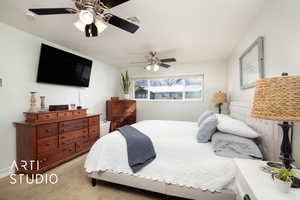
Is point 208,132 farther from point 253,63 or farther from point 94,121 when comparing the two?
point 94,121

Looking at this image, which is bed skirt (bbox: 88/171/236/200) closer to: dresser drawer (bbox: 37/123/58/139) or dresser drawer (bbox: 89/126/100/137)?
dresser drawer (bbox: 37/123/58/139)

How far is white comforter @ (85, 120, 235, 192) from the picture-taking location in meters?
1.41

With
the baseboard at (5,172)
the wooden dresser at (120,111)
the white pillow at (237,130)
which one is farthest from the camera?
the wooden dresser at (120,111)

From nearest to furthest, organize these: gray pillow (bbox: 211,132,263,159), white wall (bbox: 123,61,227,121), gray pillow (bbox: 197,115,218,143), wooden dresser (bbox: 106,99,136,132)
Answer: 1. gray pillow (bbox: 211,132,263,159)
2. gray pillow (bbox: 197,115,218,143)
3. white wall (bbox: 123,61,227,121)
4. wooden dresser (bbox: 106,99,136,132)

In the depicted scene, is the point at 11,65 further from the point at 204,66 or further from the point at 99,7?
the point at 204,66

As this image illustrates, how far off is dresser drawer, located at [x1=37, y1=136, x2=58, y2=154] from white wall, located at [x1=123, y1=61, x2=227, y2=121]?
2.76m

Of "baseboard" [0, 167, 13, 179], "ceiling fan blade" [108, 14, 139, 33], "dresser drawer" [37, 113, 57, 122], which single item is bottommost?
"baseboard" [0, 167, 13, 179]

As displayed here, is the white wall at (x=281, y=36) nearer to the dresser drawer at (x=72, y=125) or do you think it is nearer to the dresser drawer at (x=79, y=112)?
the dresser drawer at (x=72, y=125)

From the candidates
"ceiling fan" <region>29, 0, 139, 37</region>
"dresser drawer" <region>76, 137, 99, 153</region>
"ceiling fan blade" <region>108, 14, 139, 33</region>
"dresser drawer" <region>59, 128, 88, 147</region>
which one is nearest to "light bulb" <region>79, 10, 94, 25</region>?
"ceiling fan" <region>29, 0, 139, 37</region>

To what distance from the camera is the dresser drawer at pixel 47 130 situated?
7.17ft

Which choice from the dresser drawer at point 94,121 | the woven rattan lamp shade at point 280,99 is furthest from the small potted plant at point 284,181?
the dresser drawer at point 94,121

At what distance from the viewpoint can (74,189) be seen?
186 cm

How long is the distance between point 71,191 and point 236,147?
2213mm

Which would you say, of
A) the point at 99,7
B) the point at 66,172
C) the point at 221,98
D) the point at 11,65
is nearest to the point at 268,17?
the point at 99,7
